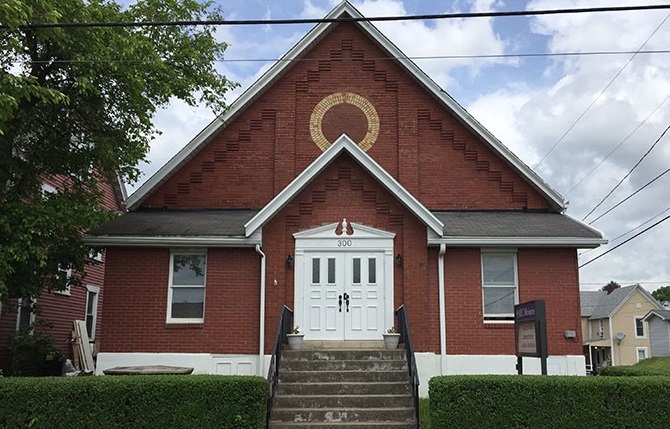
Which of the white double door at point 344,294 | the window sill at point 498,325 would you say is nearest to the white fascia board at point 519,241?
the white double door at point 344,294

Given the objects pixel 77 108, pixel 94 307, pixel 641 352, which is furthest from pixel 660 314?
pixel 77 108

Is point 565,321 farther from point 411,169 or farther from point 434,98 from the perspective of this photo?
point 434,98

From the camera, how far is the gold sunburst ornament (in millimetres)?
17797

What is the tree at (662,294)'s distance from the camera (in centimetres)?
11594

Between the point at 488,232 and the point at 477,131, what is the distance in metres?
3.23

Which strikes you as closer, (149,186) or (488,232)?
(488,232)

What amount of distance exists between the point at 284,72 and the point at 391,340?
8.08 metres

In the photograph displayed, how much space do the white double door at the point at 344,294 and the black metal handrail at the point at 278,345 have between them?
1.86 feet

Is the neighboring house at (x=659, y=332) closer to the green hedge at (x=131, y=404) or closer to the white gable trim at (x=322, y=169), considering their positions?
the white gable trim at (x=322, y=169)

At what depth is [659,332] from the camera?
176 feet

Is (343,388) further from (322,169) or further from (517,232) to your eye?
(517,232)

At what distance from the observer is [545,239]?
1518 centimetres

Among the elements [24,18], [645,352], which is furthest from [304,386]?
[645,352]

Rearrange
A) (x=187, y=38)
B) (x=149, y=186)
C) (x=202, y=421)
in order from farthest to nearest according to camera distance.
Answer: (x=149, y=186)
(x=187, y=38)
(x=202, y=421)
